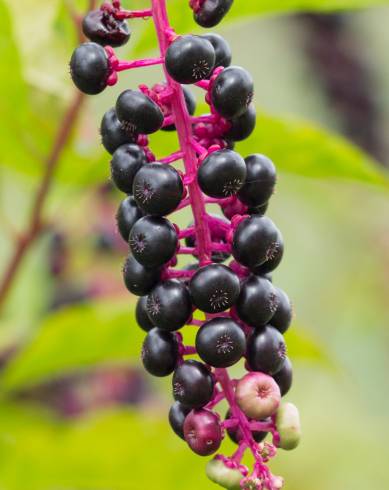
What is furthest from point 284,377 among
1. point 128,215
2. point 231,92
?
point 231,92

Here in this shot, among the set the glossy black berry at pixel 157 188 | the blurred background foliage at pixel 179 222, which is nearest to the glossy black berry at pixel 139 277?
the glossy black berry at pixel 157 188

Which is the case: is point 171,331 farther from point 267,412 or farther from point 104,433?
point 104,433

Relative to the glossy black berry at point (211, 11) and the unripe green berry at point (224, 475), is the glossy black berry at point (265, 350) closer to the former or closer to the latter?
the unripe green berry at point (224, 475)

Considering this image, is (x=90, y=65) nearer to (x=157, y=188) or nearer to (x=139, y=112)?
(x=139, y=112)

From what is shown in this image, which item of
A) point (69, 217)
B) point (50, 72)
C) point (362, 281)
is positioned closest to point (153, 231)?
point (50, 72)

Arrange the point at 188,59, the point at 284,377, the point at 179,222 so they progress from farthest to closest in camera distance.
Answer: the point at 179,222
the point at 284,377
the point at 188,59

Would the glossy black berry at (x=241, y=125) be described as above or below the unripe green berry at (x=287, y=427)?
above
